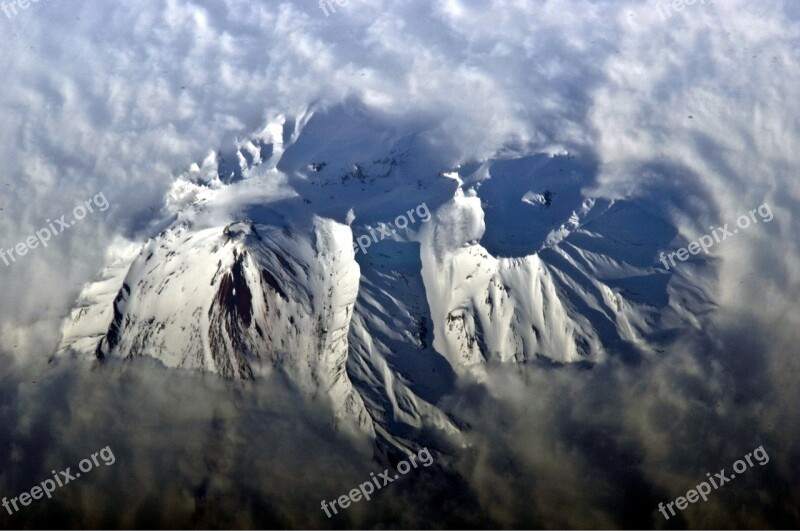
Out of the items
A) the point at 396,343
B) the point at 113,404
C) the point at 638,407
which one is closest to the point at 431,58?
the point at 396,343

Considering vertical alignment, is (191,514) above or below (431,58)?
below

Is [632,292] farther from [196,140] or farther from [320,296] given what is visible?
[196,140]

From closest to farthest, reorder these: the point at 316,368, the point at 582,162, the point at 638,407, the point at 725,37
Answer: the point at 638,407 → the point at 316,368 → the point at 582,162 → the point at 725,37

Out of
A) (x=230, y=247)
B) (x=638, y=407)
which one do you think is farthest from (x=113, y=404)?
(x=638, y=407)

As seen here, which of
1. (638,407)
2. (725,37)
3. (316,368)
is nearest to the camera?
Answer: (638,407)

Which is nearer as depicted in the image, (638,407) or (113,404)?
(638,407)

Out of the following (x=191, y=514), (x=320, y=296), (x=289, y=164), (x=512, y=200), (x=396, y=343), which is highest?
(x=289, y=164)

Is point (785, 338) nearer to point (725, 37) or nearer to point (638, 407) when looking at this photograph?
point (638, 407)
